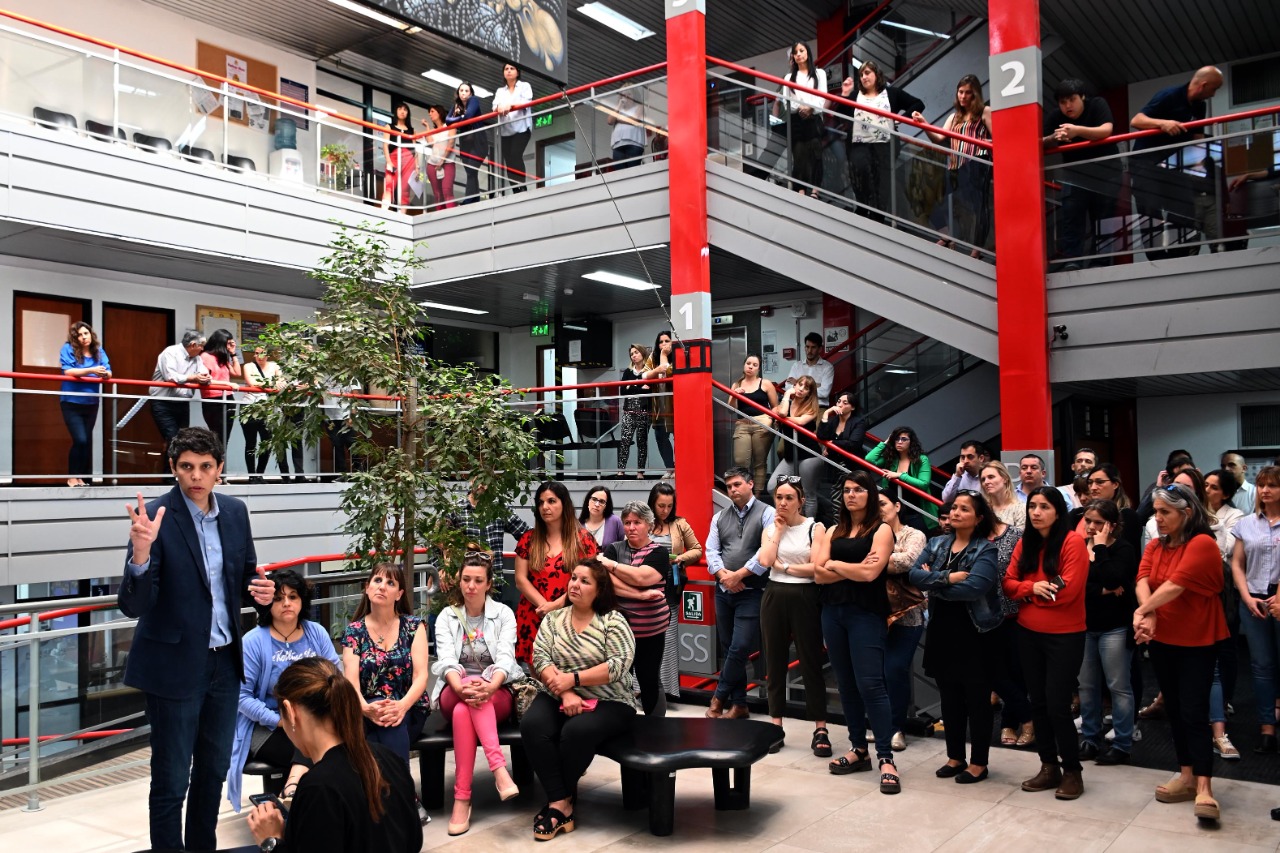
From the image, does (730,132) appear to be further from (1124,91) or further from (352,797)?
(352,797)

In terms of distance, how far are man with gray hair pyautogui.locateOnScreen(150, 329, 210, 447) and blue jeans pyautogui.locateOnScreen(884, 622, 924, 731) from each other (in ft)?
22.7

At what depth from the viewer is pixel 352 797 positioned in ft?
9.91

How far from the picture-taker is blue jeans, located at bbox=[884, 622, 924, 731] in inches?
253

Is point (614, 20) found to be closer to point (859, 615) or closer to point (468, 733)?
point (859, 615)

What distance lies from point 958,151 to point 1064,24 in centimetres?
325

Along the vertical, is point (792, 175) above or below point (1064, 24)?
below

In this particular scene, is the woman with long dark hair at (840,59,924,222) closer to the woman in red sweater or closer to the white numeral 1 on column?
the white numeral 1 on column

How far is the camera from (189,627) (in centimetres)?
433

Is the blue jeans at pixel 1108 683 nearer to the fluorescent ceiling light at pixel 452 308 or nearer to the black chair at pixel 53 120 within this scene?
the black chair at pixel 53 120

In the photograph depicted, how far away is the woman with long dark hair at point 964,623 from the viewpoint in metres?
5.71

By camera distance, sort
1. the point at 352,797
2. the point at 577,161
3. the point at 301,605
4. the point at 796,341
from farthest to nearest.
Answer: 1. the point at 796,341
2. the point at 577,161
3. the point at 301,605
4. the point at 352,797

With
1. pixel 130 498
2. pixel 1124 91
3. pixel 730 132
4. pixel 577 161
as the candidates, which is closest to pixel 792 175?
pixel 730 132

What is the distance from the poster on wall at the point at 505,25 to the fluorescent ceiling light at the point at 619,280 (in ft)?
16.8

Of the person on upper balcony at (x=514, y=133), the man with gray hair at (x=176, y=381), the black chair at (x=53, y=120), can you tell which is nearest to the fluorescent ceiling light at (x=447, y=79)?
the person on upper balcony at (x=514, y=133)
